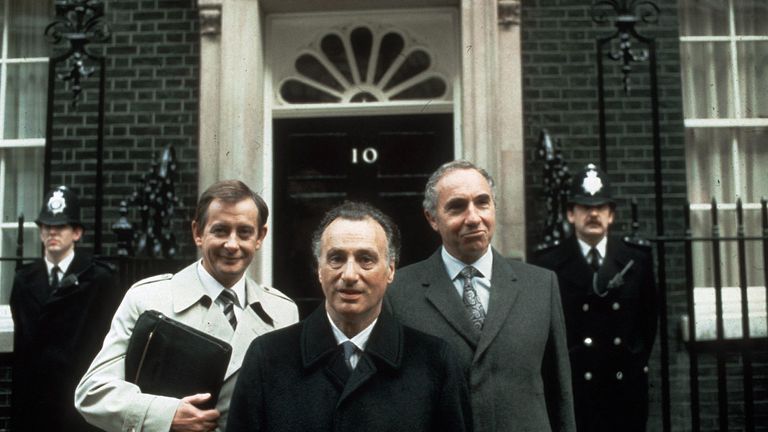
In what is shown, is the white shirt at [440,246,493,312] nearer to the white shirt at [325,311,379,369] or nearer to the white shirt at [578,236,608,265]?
the white shirt at [325,311,379,369]

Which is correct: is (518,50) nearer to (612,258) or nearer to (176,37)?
(612,258)

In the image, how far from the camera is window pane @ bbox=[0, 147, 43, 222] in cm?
725

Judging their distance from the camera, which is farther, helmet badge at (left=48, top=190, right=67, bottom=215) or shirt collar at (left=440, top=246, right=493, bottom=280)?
helmet badge at (left=48, top=190, right=67, bottom=215)

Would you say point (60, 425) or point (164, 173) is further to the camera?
point (164, 173)

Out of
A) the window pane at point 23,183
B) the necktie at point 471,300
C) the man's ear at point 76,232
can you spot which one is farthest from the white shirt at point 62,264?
the necktie at point 471,300

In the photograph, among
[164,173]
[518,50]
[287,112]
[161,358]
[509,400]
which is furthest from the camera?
[287,112]

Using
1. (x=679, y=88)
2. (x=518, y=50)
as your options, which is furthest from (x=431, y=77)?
(x=679, y=88)

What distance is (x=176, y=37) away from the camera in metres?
6.98

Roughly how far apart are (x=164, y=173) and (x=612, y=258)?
3131 mm

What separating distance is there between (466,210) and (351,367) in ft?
2.74

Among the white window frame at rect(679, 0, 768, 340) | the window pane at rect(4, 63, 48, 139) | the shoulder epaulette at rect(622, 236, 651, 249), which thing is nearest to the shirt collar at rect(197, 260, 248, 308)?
the shoulder epaulette at rect(622, 236, 651, 249)

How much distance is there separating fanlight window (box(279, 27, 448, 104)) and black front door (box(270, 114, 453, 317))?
22 cm

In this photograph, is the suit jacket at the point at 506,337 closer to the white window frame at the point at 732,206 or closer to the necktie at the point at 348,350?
the necktie at the point at 348,350

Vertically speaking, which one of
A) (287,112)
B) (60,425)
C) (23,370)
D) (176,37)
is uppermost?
(176,37)
